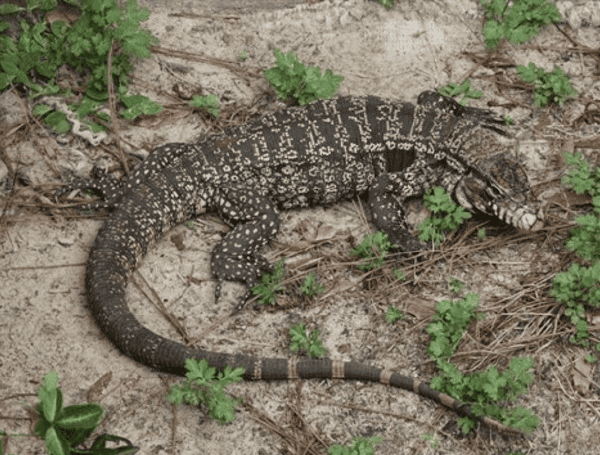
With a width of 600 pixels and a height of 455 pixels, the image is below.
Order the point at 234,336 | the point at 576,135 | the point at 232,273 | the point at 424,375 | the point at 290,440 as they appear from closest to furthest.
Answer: the point at 290,440 < the point at 424,375 < the point at 234,336 < the point at 232,273 < the point at 576,135

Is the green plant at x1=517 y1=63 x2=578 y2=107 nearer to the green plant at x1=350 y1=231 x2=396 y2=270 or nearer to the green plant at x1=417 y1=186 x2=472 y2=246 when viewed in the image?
the green plant at x1=417 y1=186 x2=472 y2=246

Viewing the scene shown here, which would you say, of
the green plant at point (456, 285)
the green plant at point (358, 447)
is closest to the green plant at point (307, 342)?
the green plant at point (358, 447)

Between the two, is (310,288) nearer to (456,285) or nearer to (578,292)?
(456,285)

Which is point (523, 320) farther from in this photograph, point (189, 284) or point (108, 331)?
point (108, 331)

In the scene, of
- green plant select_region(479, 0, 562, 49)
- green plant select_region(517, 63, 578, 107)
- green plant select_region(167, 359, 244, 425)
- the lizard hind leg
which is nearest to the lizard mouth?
green plant select_region(517, 63, 578, 107)

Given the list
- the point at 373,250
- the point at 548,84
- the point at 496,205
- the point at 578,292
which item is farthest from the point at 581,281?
the point at 548,84

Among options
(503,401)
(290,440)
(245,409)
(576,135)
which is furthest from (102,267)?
(576,135)
